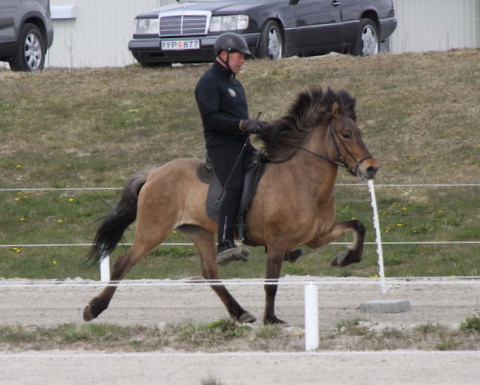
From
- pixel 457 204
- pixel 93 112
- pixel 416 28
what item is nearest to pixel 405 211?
pixel 457 204

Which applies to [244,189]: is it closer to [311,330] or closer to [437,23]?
[311,330]

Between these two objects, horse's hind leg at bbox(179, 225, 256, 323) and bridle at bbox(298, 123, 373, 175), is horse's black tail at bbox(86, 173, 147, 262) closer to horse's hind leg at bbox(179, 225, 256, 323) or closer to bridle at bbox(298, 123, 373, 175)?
horse's hind leg at bbox(179, 225, 256, 323)

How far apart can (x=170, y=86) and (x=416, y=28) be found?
37.2 feet

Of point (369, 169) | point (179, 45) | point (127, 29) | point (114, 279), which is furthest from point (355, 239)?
point (127, 29)

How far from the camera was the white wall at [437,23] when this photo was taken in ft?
103

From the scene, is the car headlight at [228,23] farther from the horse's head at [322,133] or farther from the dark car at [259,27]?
the horse's head at [322,133]

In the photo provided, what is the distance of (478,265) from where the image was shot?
45.8ft

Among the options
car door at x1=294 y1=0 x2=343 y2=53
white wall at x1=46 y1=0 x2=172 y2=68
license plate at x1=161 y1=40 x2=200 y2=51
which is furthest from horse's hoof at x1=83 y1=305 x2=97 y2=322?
white wall at x1=46 y1=0 x2=172 y2=68

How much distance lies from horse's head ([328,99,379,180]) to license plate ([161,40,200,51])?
35.4ft

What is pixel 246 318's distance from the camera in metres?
10.6

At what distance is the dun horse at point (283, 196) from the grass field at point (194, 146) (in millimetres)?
3424

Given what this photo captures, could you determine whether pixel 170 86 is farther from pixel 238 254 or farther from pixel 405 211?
pixel 238 254

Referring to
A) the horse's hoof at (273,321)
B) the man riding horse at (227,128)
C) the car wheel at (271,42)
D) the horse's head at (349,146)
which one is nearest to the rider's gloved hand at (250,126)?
the man riding horse at (227,128)

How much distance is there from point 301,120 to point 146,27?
37.5ft
